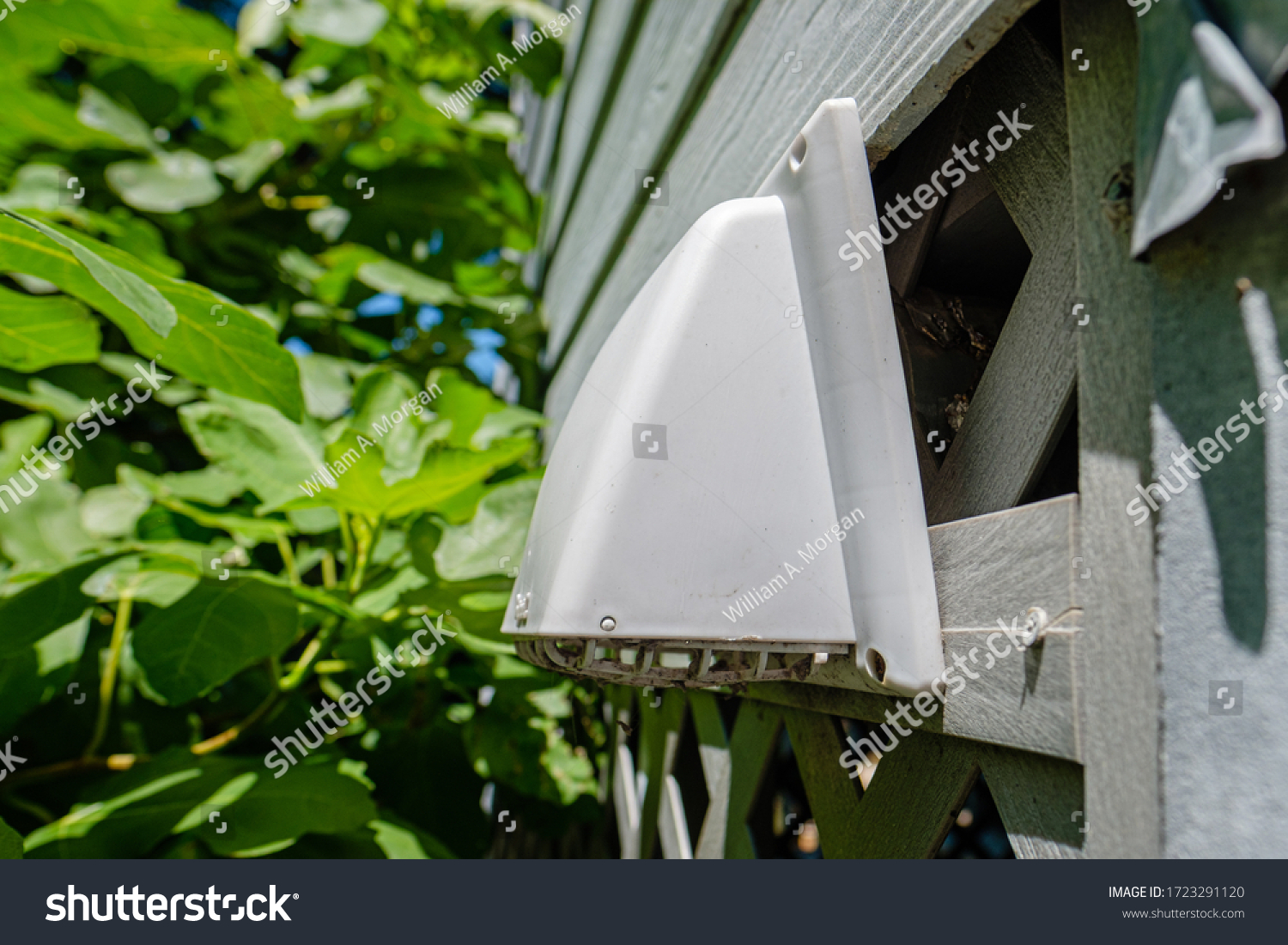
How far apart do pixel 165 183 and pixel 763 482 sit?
1.46m

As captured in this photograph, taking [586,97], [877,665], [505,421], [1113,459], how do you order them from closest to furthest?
[1113,459] < [877,665] < [505,421] < [586,97]

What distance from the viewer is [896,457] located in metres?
0.48

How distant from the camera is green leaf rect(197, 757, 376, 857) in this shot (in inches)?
35.4

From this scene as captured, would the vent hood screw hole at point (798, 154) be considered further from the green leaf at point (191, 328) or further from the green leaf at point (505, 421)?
the green leaf at point (505, 421)

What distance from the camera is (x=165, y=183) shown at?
4.78ft

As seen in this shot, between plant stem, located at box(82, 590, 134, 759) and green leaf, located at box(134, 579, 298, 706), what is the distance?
251mm

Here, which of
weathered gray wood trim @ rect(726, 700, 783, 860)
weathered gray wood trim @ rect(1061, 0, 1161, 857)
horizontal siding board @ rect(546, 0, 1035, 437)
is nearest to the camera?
weathered gray wood trim @ rect(1061, 0, 1161, 857)

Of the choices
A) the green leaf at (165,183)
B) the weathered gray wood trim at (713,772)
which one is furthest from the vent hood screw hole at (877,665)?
the green leaf at (165,183)

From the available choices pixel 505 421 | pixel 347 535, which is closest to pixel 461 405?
pixel 505 421

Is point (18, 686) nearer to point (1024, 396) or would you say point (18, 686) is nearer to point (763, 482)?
point (763, 482)

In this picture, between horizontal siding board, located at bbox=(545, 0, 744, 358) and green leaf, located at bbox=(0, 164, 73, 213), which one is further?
green leaf, located at bbox=(0, 164, 73, 213)

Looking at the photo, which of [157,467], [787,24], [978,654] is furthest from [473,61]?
[978,654]

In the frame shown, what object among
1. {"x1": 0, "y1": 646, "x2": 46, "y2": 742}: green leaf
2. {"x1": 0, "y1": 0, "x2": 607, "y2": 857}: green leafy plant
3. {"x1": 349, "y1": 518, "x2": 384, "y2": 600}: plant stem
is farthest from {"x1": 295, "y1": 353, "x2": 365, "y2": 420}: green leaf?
{"x1": 0, "y1": 646, "x2": 46, "y2": 742}: green leaf

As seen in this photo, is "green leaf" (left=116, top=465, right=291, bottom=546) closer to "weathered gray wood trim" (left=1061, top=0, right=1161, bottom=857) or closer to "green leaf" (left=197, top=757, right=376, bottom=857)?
"green leaf" (left=197, top=757, right=376, bottom=857)
